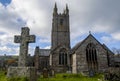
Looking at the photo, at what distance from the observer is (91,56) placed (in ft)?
140

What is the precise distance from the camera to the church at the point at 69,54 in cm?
4216

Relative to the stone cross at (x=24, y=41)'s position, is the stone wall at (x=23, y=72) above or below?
below

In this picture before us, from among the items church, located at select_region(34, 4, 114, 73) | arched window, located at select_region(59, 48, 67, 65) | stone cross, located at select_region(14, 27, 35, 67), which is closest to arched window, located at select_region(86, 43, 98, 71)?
church, located at select_region(34, 4, 114, 73)

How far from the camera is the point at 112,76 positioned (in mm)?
27141

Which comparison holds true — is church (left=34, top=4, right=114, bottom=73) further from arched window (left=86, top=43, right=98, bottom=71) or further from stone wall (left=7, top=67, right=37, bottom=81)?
stone wall (left=7, top=67, right=37, bottom=81)

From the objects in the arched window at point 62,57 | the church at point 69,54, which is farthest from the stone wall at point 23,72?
the arched window at point 62,57

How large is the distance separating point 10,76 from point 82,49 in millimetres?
30319

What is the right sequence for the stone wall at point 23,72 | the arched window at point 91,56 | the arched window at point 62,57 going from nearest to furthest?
the stone wall at point 23,72 < the arched window at point 91,56 < the arched window at point 62,57

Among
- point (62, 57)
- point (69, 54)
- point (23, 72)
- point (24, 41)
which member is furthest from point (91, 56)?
point (23, 72)

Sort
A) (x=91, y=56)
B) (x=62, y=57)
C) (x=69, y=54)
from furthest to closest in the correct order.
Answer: (x=62, y=57)
(x=69, y=54)
(x=91, y=56)

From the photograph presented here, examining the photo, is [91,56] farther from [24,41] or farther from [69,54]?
[24,41]

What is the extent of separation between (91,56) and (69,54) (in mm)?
8964

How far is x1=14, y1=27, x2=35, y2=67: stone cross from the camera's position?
1444 centimetres

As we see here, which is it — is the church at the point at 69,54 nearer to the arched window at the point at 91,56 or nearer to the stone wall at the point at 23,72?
the arched window at the point at 91,56
